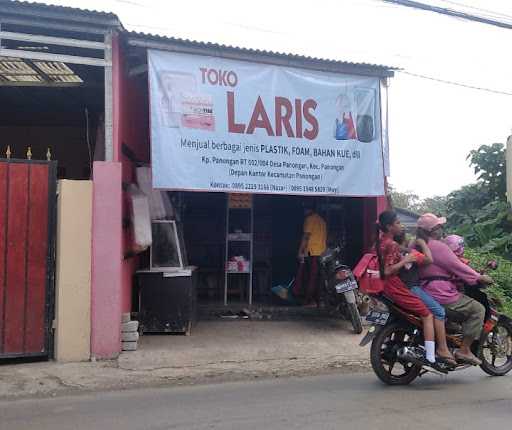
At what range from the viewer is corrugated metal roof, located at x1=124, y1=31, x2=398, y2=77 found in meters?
7.12

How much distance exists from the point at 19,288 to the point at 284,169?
139 inches

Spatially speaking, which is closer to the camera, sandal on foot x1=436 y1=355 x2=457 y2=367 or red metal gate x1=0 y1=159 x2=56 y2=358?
sandal on foot x1=436 y1=355 x2=457 y2=367

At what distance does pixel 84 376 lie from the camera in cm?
612

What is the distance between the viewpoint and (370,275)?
5.87m

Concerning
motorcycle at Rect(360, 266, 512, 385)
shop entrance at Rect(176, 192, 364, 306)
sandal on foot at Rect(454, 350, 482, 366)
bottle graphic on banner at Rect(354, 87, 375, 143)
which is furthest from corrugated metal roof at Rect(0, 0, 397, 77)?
sandal on foot at Rect(454, 350, 482, 366)

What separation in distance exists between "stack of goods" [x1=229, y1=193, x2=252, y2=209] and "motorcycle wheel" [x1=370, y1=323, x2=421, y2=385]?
Answer: 16.0 feet

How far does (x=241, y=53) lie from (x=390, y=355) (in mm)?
4157

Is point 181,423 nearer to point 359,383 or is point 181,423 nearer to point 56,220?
point 359,383

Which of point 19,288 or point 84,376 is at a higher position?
point 19,288

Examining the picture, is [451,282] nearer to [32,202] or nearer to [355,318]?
[355,318]

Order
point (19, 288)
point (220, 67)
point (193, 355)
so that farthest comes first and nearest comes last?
point (220, 67), point (193, 355), point (19, 288)

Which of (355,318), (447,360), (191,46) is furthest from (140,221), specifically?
(447,360)

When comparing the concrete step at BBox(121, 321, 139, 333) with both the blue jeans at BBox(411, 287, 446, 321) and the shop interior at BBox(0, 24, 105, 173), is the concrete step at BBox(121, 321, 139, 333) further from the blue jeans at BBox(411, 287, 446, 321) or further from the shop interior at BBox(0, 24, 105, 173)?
the blue jeans at BBox(411, 287, 446, 321)

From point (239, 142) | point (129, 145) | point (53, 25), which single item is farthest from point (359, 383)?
point (53, 25)
